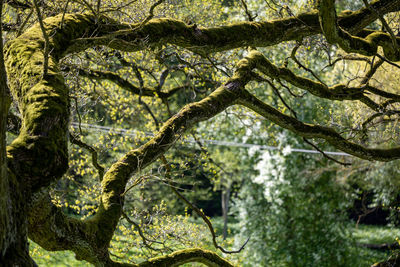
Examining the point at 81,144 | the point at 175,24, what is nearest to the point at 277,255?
the point at 81,144

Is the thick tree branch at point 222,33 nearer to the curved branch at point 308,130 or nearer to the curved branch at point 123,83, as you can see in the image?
the curved branch at point 308,130

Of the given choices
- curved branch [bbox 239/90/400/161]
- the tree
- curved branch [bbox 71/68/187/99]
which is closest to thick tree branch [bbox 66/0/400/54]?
the tree

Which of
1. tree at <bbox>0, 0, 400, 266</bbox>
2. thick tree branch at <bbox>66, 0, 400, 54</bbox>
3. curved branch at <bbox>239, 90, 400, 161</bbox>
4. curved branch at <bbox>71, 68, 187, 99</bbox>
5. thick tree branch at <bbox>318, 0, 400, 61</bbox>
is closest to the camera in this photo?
tree at <bbox>0, 0, 400, 266</bbox>

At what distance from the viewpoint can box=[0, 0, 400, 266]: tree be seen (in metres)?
2.17

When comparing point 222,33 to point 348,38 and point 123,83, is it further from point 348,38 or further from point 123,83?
point 123,83

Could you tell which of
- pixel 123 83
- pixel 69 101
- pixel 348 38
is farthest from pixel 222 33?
pixel 123 83

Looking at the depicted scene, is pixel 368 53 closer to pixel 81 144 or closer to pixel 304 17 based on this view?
pixel 304 17

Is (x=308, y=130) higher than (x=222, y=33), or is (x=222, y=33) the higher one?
(x=222, y=33)

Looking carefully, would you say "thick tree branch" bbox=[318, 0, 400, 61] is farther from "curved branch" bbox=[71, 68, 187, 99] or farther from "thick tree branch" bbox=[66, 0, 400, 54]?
"curved branch" bbox=[71, 68, 187, 99]

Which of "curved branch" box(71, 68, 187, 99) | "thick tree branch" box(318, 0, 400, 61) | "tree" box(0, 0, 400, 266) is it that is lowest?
"tree" box(0, 0, 400, 266)

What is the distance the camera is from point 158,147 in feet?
11.1

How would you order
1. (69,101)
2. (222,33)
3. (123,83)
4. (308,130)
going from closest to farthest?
(69,101), (222,33), (308,130), (123,83)

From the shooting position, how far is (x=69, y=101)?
8.20 feet

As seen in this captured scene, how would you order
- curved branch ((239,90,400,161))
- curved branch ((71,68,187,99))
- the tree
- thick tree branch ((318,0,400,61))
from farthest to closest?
1. curved branch ((71,68,187,99))
2. curved branch ((239,90,400,161))
3. thick tree branch ((318,0,400,61))
4. the tree
